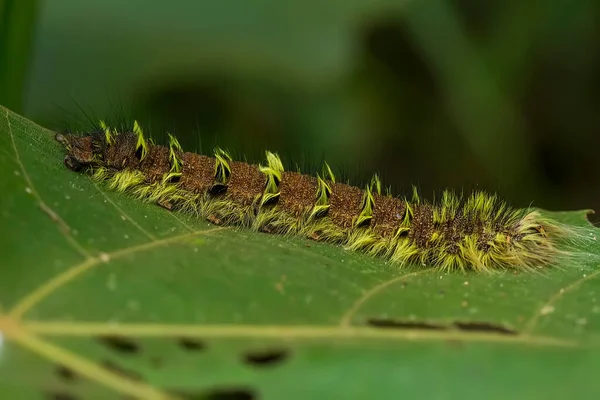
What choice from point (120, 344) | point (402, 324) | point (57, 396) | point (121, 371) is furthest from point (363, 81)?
point (57, 396)

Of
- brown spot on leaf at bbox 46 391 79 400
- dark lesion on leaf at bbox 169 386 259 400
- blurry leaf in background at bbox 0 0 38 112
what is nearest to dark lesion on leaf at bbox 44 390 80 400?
brown spot on leaf at bbox 46 391 79 400

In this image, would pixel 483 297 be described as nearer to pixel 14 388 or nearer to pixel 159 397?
pixel 159 397

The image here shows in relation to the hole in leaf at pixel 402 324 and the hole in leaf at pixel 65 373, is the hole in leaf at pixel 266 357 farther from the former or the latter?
the hole in leaf at pixel 65 373

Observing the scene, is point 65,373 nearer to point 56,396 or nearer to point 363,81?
point 56,396

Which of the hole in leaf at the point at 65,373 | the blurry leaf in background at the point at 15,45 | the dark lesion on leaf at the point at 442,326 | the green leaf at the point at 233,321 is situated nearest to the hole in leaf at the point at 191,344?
the green leaf at the point at 233,321

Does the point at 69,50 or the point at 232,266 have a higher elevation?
the point at 69,50

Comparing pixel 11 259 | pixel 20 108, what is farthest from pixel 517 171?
pixel 11 259
